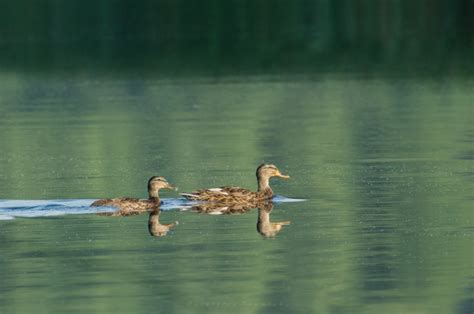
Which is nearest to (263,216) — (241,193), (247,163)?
(241,193)

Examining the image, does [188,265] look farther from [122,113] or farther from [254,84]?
[254,84]

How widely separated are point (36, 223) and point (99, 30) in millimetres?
44169

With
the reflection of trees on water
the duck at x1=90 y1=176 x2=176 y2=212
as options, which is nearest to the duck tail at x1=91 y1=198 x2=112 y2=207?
the duck at x1=90 y1=176 x2=176 y2=212

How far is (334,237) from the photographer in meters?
21.0

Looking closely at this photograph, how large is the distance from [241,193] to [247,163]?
447cm

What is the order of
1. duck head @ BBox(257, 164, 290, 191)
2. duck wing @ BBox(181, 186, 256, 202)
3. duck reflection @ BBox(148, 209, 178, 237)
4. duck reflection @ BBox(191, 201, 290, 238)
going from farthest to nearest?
duck head @ BBox(257, 164, 290, 191) → duck wing @ BBox(181, 186, 256, 202) → duck reflection @ BBox(191, 201, 290, 238) → duck reflection @ BBox(148, 209, 178, 237)

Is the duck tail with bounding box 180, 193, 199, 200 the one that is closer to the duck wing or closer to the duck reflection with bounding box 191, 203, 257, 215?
the duck wing

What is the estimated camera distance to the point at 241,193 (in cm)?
2434

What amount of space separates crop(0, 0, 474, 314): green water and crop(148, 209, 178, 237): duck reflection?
0.38 ft

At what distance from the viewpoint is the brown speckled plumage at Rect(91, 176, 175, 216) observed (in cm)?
2327

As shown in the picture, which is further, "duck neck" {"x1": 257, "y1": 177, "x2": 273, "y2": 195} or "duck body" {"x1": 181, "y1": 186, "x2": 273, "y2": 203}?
"duck neck" {"x1": 257, "y1": 177, "x2": 273, "y2": 195}

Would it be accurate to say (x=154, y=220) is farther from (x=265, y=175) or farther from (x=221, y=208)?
(x=265, y=175)

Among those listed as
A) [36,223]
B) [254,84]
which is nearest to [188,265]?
[36,223]

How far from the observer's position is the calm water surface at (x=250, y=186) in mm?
18078
